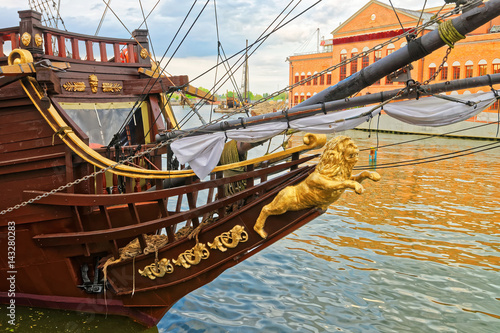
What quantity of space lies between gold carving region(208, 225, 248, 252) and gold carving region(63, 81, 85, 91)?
2.90 m

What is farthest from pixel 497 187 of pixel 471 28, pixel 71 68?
pixel 71 68

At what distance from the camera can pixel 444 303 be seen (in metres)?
A: 5.77

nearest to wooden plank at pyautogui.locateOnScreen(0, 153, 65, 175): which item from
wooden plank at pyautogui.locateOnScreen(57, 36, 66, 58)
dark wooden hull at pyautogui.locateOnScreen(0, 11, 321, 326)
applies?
dark wooden hull at pyautogui.locateOnScreen(0, 11, 321, 326)

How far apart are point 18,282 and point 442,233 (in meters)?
7.57

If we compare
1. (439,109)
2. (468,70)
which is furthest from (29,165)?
(468,70)

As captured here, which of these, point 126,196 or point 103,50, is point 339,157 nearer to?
point 126,196

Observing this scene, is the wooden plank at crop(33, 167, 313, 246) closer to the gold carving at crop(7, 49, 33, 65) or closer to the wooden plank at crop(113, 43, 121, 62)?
the gold carving at crop(7, 49, 33, 65)

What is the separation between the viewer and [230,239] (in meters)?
4.52

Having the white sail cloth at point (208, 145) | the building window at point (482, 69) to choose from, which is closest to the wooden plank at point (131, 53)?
the white sail cloth at point (208, 145)

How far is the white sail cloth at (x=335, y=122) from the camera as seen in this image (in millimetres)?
4074

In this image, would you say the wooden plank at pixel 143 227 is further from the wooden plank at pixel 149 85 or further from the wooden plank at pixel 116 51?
the wooden plank at pixel 116 51

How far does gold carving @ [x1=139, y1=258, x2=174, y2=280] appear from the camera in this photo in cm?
469

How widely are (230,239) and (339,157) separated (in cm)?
148

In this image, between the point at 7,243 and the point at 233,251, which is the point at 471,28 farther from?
the point at 7,243
